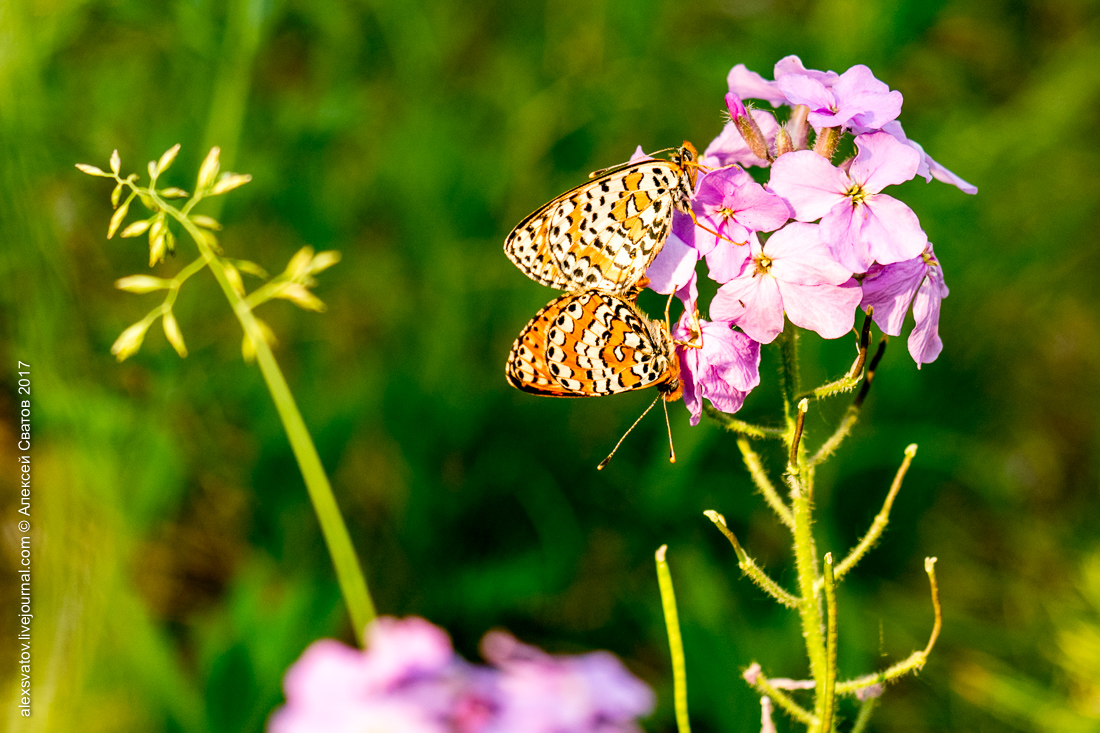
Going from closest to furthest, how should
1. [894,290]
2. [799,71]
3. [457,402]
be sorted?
[894,290]
[799,71]
[457,402]

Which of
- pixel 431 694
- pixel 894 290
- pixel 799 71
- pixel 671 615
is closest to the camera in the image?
pixel 431 694

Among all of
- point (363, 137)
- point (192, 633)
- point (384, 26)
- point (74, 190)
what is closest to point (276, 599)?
point (192, 633)

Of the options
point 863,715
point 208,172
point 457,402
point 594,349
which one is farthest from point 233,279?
point 457,402

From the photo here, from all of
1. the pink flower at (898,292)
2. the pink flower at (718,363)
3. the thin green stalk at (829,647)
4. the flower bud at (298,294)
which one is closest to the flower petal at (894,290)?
the pink flower at (898,292)

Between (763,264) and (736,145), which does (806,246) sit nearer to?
(763,264)

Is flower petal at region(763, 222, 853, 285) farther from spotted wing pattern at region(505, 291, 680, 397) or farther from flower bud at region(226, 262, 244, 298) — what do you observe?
flower bud at region(226, 262, 244, 298)

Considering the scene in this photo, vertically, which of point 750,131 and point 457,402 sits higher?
point 457,402

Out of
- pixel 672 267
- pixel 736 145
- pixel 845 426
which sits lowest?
pixel 845 426

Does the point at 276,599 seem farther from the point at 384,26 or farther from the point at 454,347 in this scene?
the point at 384,26
